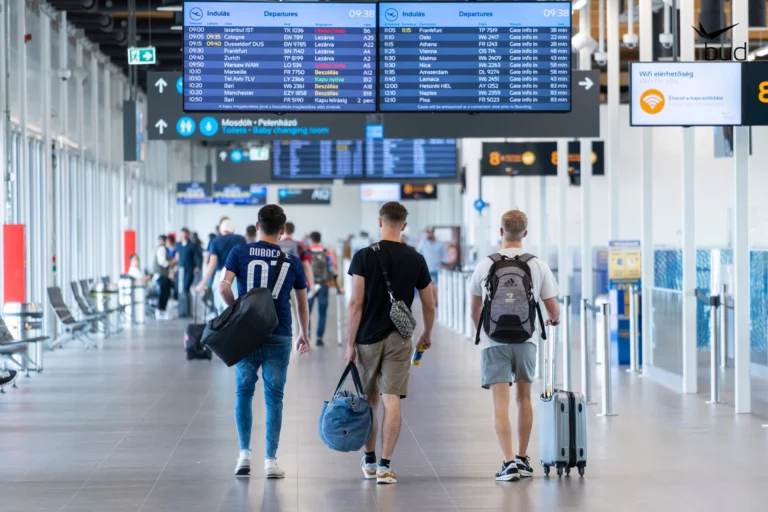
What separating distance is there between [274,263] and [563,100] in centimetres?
343

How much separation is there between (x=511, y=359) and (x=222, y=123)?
6.14 metres

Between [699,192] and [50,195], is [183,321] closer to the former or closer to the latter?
[50,195]

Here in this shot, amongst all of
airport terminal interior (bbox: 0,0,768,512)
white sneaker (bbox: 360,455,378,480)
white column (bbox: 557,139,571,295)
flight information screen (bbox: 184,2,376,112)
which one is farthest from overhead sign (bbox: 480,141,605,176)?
white sneaker (bbox: 360,455,378,480)

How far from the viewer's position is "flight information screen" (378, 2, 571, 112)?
926cm

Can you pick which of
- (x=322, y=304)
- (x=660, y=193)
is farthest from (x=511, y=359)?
(x=660, y=193)

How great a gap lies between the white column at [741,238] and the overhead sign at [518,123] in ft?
5.71

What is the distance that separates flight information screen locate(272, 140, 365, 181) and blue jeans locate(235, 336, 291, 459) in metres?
14.1

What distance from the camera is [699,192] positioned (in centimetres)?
2353

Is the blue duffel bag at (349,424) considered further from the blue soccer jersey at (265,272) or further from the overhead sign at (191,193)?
the overhead sign at (191,193)

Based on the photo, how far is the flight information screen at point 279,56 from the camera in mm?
9203

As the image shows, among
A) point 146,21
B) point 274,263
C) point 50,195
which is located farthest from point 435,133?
point 146,21

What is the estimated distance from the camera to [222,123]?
39.9 ft

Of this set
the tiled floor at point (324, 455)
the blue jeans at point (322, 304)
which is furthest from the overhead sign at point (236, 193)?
the tiled floor at point (324, 455)

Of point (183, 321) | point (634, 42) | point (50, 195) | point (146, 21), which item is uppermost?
point (146, 21)
